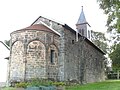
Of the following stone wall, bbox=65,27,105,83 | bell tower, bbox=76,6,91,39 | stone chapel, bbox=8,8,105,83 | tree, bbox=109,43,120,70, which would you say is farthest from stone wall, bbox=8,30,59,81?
bell tower, bbox=76,6,91,39

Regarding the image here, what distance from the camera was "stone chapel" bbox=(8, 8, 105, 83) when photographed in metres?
20.2

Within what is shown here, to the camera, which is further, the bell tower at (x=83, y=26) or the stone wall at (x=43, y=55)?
the bell tower at (x=83, y=26)

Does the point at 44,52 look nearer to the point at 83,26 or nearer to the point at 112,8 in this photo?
the point at 112,8

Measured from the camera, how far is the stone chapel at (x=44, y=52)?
2020cm

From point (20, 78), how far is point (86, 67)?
37.2 feet

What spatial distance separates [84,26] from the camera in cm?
3494

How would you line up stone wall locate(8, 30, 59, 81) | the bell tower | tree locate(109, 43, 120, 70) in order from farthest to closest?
1. the bell tower
2. tree locate(109, 43, 120, 70)
3. stone wall locate(8, 30, 59, 81)

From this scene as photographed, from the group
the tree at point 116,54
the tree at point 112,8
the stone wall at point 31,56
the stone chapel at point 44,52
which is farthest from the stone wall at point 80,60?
the tree at point 112,8

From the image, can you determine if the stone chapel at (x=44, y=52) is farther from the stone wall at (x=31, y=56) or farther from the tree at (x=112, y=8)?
the tree at (x=112, y=8)

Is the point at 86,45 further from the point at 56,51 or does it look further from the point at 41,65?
the point at 41,65

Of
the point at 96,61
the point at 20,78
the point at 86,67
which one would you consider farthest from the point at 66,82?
the point at 96,61

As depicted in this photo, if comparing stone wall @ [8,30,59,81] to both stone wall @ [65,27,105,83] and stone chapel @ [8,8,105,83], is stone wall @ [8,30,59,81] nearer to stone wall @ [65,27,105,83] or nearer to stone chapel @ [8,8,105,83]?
stone chapel @ [8,8,105,83]

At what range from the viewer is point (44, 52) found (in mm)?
20516

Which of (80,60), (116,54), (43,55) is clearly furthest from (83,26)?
(43,55)
